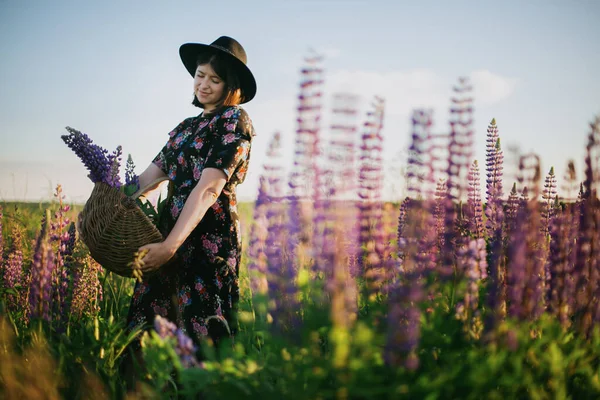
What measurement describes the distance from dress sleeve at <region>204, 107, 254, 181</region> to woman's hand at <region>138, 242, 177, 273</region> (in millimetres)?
614

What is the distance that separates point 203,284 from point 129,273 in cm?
62

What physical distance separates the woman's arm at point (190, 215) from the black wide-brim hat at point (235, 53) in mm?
884

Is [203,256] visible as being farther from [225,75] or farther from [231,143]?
[225,75]

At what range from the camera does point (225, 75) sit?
359 cm

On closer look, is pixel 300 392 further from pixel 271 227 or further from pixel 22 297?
pixel 22 297

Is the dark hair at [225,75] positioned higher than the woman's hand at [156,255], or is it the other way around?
the dark hair at [225,75]

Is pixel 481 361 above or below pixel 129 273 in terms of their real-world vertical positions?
below

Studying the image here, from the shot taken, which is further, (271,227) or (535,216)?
(271,227)

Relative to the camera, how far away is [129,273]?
2.89 m

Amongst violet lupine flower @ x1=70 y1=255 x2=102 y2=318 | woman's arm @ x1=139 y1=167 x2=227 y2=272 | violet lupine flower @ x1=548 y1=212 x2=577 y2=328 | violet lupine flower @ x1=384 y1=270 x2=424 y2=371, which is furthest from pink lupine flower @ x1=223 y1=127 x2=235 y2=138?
violet lupine flower @ x1=548 y1=212 x2=577 y2=328

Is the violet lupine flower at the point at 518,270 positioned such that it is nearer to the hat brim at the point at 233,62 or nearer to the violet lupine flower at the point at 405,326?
the violet lupine flower at the point at 405,326

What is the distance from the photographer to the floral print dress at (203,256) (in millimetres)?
3357

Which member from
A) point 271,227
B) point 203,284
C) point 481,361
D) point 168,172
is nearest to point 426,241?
point 481,361

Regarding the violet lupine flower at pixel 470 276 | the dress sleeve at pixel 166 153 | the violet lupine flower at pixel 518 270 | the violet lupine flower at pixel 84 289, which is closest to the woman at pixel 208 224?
the dress sleeve at pixel 166 153
